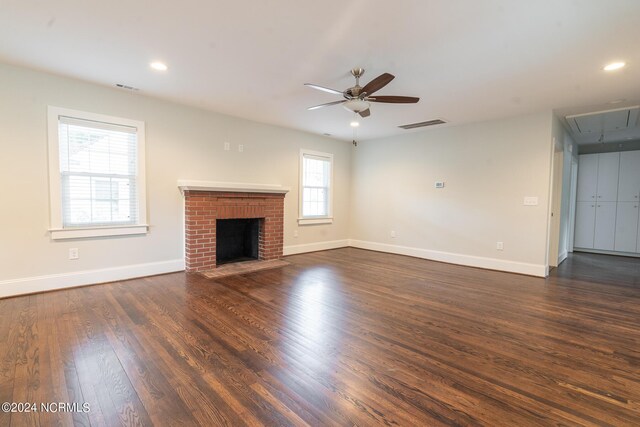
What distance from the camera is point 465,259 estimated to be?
5.34m

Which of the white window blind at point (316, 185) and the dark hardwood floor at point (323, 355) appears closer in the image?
the dark hardwood floor at point (323, 355)

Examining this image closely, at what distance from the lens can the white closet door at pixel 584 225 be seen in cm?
661

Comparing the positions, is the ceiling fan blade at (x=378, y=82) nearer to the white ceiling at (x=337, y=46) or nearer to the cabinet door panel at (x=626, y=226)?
the white ceiling at (x=337, y=46)

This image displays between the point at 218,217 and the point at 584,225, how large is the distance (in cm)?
783

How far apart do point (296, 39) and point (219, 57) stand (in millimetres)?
872

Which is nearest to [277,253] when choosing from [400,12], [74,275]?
[74,275]

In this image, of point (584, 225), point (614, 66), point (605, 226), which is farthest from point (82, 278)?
point (605, 226)

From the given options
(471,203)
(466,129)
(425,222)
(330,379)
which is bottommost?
(330,379)

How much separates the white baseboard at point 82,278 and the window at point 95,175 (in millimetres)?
480

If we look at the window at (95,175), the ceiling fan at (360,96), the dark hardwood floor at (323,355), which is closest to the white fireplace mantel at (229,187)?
the window at (95,175)

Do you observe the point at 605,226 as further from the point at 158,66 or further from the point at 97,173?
the point at 97,173

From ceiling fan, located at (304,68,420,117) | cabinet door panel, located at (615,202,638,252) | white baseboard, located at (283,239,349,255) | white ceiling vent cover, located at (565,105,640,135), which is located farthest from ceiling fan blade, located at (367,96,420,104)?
cabinet door panel, located at (615,202,638,252)

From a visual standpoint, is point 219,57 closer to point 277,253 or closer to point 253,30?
point 253,30

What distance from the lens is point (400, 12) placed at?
7.09 ft
